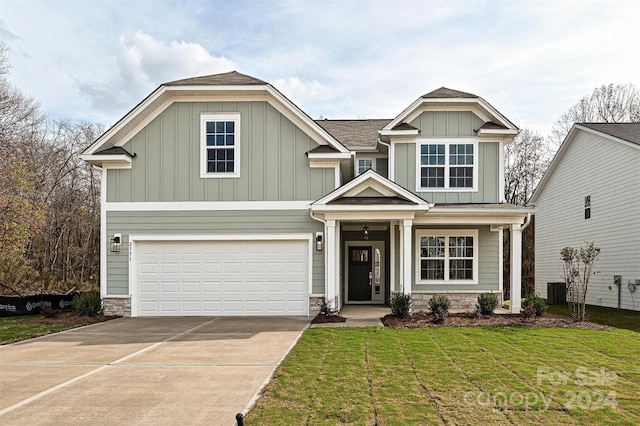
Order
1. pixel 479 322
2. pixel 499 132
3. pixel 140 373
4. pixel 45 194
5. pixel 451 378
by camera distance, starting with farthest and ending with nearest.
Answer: pixel 45 194, pixel 499 132, pixel 479 322, pixel 140 373, pixel 451 378

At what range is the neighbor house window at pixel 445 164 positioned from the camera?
15.6 meters

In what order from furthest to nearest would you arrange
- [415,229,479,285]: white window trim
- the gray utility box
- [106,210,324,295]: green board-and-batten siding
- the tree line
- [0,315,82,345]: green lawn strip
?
the tree line
the gray utility box
[415,229,479,285]: white window trim
[106,210,324,295]: green board-and-batten siding
[0,315,82,345]: green lawn strip

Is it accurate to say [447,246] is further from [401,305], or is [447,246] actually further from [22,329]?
[22,329]

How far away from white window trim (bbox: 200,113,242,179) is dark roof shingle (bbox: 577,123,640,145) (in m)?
12.3

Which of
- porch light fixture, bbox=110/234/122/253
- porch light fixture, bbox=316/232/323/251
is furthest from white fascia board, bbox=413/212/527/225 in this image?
porch light fixture, bbox=110/234/122/253

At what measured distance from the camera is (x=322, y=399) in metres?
5.99

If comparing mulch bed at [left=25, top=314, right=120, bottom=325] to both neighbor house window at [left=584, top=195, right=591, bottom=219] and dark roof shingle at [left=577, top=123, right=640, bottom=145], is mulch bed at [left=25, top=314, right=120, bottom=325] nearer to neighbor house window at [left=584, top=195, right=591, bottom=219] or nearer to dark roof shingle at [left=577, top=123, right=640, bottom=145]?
dark roof shingle at [left=577, top=123, right=640, bottom=145]

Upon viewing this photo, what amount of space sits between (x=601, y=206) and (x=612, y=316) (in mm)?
4745

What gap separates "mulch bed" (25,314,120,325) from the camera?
1312 centimetres

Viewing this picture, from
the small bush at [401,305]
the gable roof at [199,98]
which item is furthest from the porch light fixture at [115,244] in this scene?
the small bush at [401,305]

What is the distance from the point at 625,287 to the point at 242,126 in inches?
529

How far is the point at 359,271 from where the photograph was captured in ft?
58.7

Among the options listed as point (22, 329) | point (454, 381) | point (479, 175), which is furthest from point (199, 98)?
point (454, 381)

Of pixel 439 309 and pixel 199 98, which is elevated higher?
pixel 199 98
